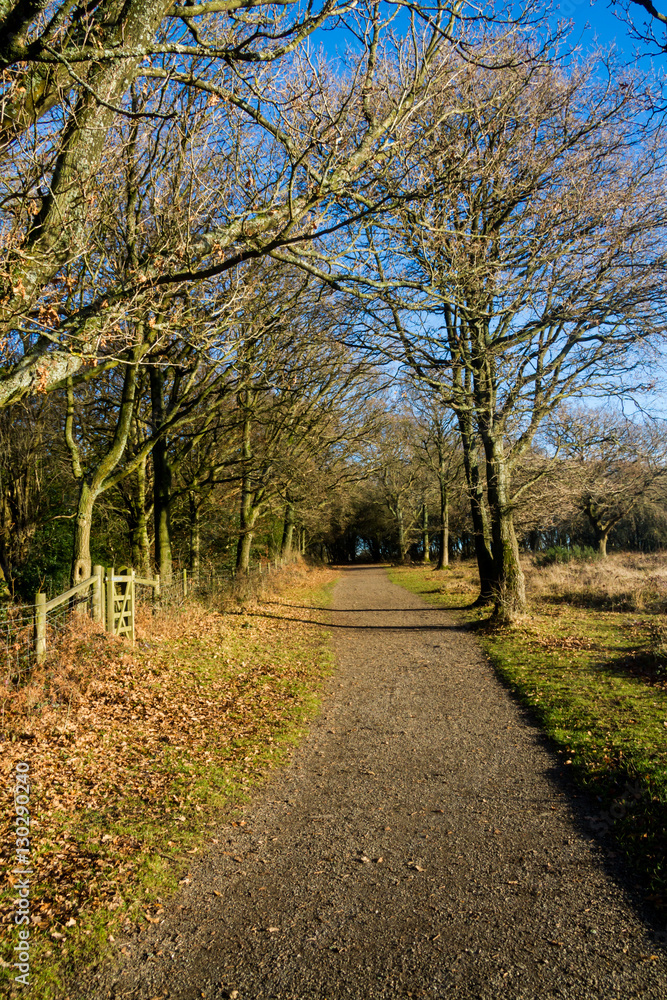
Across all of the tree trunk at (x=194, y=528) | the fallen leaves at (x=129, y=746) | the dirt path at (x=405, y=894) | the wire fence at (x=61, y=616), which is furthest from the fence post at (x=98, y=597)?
the tree trunk at (x=194, y=528)

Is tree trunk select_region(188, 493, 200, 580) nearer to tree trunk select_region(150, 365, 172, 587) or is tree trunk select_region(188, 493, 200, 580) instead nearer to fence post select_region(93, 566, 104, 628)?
tree trunk select_region(150, 365, 172, 587)

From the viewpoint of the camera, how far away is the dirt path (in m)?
3.24

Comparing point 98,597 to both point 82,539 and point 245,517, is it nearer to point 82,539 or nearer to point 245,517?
point 82,539

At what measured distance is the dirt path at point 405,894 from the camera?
127 inches

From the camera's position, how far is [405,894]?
Answer: 403 cm

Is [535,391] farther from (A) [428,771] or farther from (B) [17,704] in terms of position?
(B) [17,704]

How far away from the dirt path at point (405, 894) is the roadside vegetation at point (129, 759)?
1.05 ft

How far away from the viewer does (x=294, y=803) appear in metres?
5.62

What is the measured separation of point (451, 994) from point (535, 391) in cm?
1179

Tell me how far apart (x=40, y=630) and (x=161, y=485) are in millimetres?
7341

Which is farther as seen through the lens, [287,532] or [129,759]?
[287,532]

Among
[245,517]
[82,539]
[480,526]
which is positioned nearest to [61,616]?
[82,539]

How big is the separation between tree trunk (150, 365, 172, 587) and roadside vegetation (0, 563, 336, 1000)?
321cm

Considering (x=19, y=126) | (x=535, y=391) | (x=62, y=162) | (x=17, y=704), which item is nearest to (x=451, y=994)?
(x=17, y=704)
